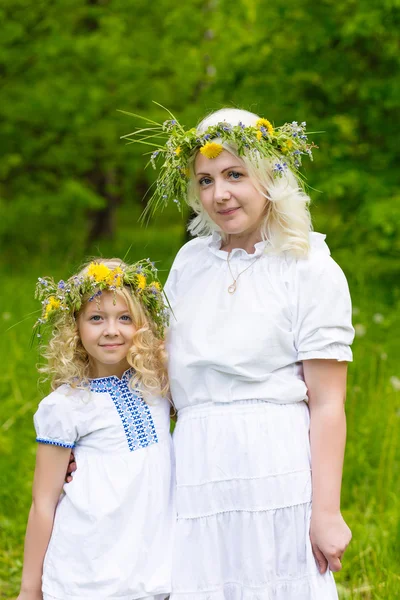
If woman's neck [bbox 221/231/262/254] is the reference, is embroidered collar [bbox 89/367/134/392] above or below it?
below

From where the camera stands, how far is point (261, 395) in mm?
2207

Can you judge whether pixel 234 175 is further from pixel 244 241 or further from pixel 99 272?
pixel 99 272

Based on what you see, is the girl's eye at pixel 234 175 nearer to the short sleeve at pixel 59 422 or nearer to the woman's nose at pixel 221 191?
the woman's nose at pixel 221 191

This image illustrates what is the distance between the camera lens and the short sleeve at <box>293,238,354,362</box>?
2156 millimetres

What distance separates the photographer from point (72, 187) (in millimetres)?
8656

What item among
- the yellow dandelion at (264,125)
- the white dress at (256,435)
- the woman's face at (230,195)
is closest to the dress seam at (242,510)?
the white dress at (256,435)

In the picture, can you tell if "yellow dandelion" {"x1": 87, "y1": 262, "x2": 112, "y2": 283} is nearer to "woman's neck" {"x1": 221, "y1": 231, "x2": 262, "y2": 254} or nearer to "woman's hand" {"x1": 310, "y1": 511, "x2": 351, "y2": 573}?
"woman's neck" {"x1": 221, "y1": 231, "x2": 262, "y2": 254}

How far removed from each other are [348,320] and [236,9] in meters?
6.05

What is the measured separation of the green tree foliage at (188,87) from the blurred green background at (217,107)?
0.7 inches

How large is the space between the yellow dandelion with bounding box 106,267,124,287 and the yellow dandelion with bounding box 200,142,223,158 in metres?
0.43

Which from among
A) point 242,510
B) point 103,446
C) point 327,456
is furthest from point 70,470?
point 327,456

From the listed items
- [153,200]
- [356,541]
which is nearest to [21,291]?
[356,541]

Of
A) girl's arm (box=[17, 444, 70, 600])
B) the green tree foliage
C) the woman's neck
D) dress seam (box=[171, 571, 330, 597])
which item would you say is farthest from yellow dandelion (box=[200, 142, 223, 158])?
the green tree foliage

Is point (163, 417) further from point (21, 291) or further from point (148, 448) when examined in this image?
point (21, 291)
